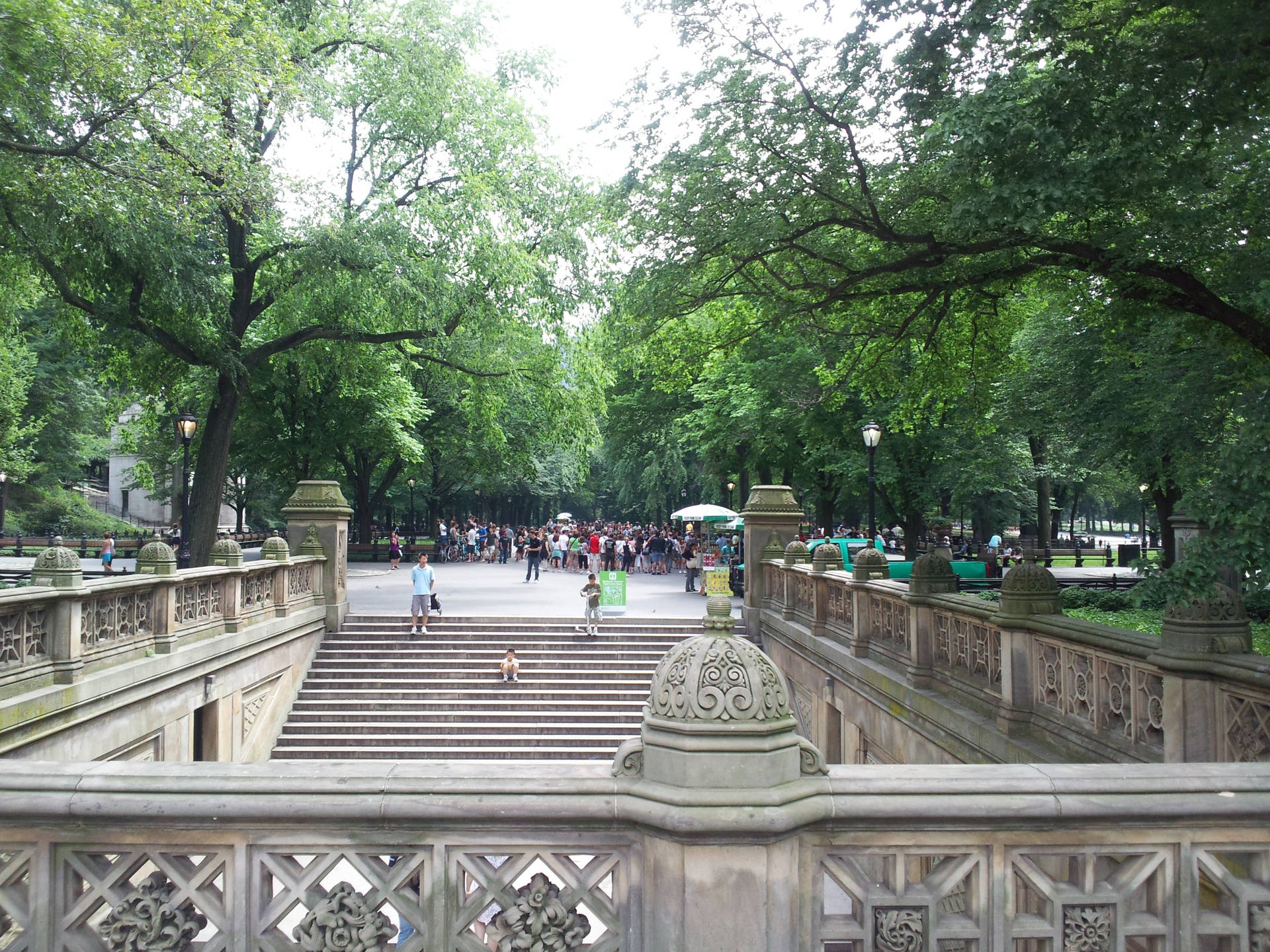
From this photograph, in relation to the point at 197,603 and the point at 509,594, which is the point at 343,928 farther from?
the point at 509,594

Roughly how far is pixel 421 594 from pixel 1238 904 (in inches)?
659

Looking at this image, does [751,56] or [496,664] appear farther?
[496,664]

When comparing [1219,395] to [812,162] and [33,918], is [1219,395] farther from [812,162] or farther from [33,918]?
[33,918]

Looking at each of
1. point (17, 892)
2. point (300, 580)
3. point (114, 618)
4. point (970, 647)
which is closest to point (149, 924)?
point (17, 892)

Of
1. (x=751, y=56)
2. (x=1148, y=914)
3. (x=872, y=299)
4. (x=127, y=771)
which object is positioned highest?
(x=751, y=56)

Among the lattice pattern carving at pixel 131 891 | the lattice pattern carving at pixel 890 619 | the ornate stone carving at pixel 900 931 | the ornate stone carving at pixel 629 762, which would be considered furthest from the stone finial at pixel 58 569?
the ornate stone carving at pixel 900 931

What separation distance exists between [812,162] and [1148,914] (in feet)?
25.5

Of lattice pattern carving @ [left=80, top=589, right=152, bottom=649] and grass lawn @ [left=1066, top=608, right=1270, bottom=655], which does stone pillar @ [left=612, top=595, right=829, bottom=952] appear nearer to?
lattice pattern carving @ [left=80, top=589, right=152, bottom=649]

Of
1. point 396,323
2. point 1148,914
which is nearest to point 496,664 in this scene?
point 396,323

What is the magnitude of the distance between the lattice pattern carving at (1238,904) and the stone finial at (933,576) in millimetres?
5715

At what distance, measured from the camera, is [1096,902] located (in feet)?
9.97

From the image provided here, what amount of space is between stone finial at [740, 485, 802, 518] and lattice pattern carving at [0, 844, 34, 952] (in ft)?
56.7

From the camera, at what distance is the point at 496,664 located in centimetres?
1819

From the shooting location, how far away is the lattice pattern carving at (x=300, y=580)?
1731 centimetres
